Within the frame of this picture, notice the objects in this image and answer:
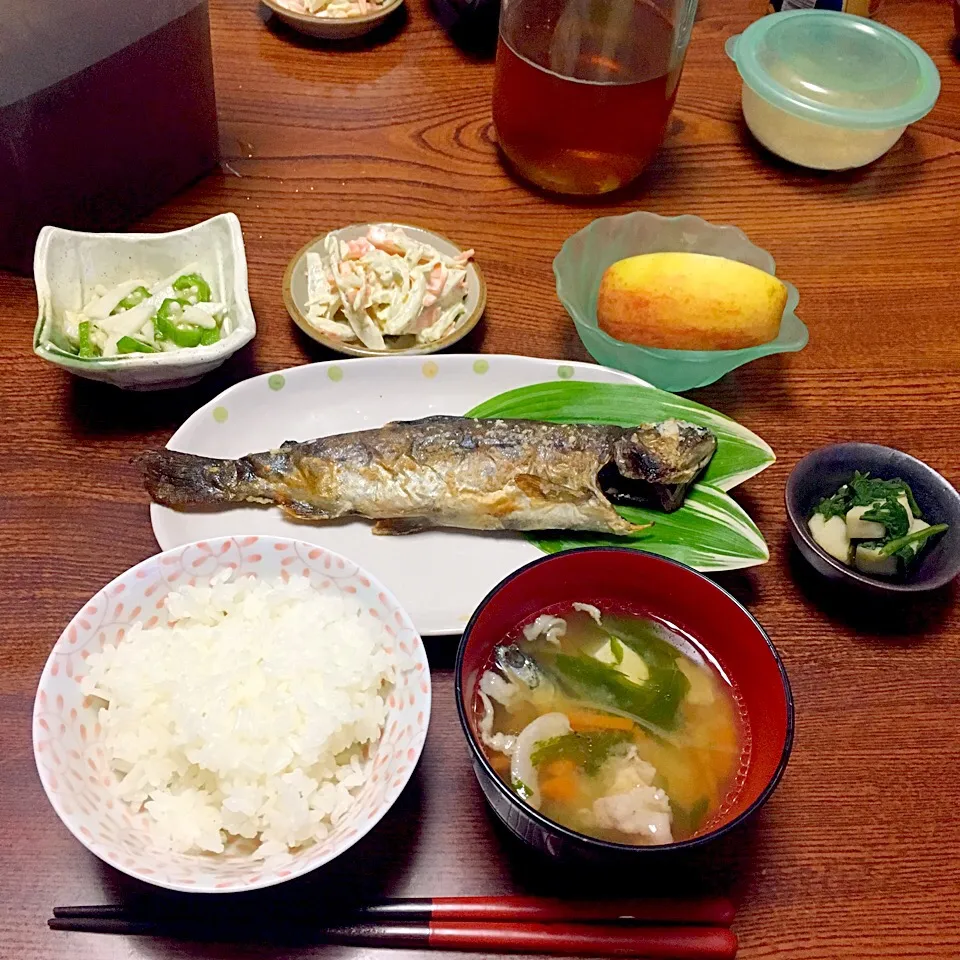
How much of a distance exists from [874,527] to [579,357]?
2.13ft

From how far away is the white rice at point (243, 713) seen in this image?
934 millimetres

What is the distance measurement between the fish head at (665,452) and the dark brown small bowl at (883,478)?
15 centimetres

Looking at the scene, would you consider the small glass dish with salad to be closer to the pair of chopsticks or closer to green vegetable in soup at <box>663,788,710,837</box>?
the pair of chopsticks

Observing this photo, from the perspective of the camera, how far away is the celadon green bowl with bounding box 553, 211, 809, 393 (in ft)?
4.91

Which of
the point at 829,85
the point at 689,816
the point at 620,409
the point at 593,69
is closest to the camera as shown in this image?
the point at 689,816

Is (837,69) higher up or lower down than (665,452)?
higher up

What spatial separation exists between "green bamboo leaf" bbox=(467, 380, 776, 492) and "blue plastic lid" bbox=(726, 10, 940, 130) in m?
0.93

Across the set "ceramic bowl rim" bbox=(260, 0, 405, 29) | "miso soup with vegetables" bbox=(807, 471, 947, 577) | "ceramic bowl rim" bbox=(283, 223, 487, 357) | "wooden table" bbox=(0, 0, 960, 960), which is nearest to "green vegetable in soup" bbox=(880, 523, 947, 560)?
"miso soup with vegetables" bbox=(807, 471, 947, 577)

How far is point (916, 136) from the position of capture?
2262 mm

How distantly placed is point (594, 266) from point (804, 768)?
3.34 feet

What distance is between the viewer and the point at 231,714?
99 centimetres

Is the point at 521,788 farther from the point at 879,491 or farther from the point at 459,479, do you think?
the point at 879,491

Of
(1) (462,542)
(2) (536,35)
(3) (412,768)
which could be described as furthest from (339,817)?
(2) (536,35)

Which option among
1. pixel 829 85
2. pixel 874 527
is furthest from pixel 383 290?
pixel 829 85
